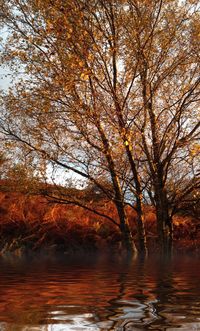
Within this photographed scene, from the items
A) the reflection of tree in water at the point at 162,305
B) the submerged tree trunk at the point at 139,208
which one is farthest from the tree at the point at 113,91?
the reflection of tree in water at the point at 162,305

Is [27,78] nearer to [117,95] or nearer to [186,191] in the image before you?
[117,95]

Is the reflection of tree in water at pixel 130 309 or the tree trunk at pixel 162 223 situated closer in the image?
the reflection of tree in water at pixel 130 309

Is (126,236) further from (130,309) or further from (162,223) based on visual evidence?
(130,309)

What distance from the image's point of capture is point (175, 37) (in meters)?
15.1

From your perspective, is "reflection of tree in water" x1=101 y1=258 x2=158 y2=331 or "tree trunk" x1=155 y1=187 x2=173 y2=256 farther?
"tree trunk" x1=155 y1=187 x2=173 y2=256

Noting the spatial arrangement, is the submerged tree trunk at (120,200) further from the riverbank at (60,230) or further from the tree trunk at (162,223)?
the tree trunk at (162,223)

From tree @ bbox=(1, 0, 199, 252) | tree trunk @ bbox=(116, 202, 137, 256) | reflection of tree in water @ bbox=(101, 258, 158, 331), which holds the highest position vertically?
tree @ bbox=(1, 0, 199, 252)

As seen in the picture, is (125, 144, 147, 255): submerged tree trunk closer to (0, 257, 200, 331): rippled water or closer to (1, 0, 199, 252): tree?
(1, 0, 199, 252): tree

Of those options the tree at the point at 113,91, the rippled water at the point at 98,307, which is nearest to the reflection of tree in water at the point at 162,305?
the rippled water at the point at 98,307

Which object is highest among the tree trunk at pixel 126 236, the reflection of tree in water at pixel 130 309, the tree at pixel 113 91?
the tree at pixel 113 91

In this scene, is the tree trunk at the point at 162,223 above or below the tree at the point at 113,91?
below

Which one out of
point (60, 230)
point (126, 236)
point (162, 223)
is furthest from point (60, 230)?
point (162, 223)

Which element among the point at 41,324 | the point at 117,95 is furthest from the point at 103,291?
the point at 117,95

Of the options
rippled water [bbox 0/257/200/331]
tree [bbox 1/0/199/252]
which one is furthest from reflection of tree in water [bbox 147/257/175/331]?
tree [bbox 1/0/199/252]
